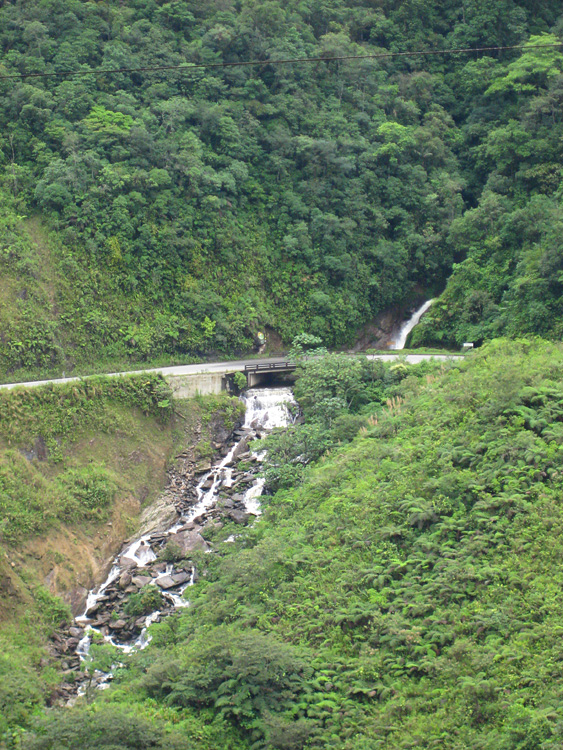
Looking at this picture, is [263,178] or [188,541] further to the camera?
[263,178]

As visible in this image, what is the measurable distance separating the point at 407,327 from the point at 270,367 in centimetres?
1074

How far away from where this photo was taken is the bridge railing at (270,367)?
3278 centimetres

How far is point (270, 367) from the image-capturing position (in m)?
33.0

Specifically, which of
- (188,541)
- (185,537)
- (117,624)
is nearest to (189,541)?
(188,541)

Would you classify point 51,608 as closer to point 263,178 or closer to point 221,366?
point 221,366

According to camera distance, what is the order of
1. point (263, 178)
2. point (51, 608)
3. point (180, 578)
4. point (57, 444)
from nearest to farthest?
point (51, 608) < point (180, 578) < point (57, 444) < point (263, 178)

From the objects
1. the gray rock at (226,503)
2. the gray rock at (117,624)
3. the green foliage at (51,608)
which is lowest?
the gray rock at (226,503)

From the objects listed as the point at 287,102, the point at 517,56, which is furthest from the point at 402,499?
the point at 517,56

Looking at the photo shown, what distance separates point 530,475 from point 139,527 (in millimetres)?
14010

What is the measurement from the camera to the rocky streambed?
20.8 metres

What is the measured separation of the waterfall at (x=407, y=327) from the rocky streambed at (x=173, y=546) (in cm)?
987

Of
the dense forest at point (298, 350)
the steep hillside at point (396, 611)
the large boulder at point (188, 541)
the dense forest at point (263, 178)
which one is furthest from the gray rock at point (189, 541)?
the dense forest at point (263, 178)

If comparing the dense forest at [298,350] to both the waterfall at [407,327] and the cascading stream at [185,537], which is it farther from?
the waterfall at [407,327]

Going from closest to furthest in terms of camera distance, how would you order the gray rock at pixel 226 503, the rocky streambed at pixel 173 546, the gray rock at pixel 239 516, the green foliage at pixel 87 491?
the rocky streambed at pixel 173 546, the green foliage at pixel 87 491, the gray rock at pixel 239 516, the gray rock at pixel 226 503
